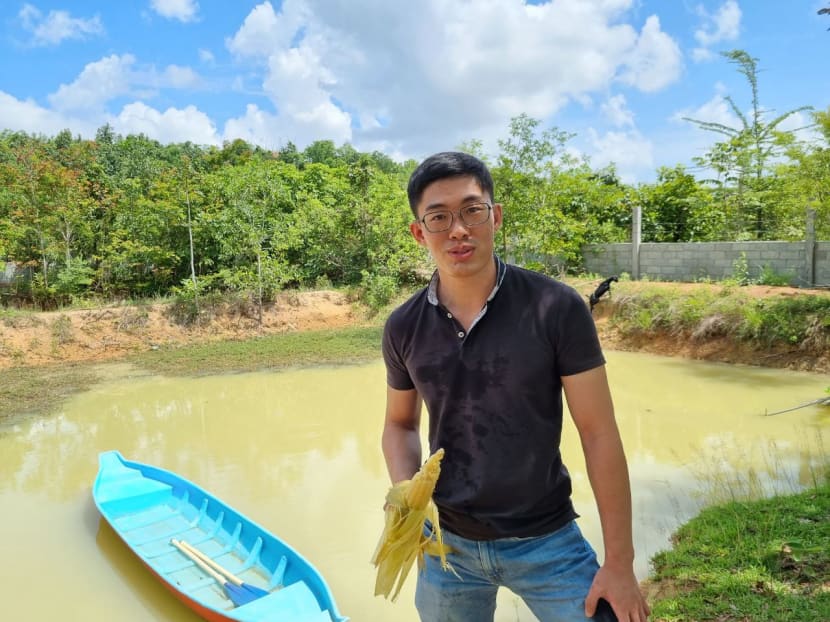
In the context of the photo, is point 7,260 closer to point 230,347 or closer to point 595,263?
point 230,347

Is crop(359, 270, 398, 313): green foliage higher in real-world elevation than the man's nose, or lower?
lower

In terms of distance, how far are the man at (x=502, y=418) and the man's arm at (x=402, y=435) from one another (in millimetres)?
136

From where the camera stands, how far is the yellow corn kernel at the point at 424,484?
1.43 m

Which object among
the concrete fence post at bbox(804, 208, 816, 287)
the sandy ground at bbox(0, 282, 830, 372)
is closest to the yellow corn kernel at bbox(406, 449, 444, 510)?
the sandy ground at bbox(0, 282, 830, 372)

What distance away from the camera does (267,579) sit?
4066 millimetres

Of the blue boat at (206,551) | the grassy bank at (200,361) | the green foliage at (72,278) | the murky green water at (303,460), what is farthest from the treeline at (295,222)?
the blue boat at (206,551)

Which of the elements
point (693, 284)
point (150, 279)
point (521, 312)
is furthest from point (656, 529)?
point (150, 279)

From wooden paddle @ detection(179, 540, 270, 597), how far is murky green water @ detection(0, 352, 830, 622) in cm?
34

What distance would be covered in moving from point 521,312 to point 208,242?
1620cm

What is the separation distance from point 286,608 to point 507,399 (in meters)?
2.66

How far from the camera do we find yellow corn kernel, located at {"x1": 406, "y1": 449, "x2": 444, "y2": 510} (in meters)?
1.43

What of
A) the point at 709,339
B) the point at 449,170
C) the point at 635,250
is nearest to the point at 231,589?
the point at 449,170

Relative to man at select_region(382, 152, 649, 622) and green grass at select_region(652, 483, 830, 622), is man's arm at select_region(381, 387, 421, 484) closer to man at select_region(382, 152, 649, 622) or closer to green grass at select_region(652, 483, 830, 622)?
man at select_region(382, 152, 649, 622)

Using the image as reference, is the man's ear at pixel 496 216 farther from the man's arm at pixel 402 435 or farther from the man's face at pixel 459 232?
the man's arm at pixel 402 435
